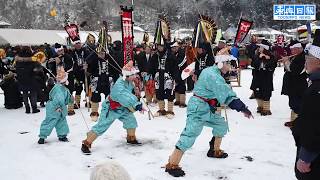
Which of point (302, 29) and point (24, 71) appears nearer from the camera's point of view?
point (302, 29)

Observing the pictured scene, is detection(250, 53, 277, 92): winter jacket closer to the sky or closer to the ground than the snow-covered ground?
closer to the sky

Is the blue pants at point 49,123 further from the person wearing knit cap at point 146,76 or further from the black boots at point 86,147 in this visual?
the person wearing knit cap at point 146,76

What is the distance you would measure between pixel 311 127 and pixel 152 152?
12.4ft

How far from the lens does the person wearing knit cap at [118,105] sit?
6.45 m

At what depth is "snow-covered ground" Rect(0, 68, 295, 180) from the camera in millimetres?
5520

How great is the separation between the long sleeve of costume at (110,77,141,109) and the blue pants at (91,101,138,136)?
22cm

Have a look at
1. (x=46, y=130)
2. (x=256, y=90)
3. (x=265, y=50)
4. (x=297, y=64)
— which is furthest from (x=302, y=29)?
(x=46, y=130)

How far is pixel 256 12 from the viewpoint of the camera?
5569 cm

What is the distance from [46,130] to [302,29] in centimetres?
528

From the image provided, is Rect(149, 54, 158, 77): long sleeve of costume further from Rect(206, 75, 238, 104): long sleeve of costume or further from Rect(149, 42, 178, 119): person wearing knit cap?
Rect(206, 75, 238, 104): long sleeve of costume

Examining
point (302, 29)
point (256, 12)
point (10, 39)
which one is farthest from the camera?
point (256, 12)

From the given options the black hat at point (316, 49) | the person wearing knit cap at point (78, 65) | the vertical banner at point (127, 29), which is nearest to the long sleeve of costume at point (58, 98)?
the vertical banner at point (127, 29)

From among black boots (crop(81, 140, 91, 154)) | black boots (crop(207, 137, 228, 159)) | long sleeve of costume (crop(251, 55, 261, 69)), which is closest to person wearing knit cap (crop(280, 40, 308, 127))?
long sleeve of costume (crop(251, 55, 261, 69))

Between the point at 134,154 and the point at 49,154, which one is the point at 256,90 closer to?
the point at 134,154
